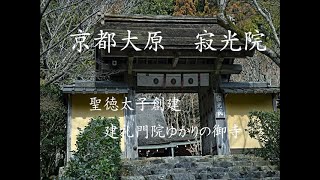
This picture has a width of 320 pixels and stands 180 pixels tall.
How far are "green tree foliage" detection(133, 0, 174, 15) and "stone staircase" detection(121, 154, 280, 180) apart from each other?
3.10m

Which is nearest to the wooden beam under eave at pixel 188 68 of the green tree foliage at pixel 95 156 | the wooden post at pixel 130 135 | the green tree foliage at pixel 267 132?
the wooden post at pixel 130 135

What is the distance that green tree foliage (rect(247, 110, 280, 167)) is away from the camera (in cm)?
648

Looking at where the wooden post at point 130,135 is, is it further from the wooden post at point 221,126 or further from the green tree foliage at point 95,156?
the green tree foliage at point 95,156

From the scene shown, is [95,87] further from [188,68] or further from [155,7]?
[155,7]

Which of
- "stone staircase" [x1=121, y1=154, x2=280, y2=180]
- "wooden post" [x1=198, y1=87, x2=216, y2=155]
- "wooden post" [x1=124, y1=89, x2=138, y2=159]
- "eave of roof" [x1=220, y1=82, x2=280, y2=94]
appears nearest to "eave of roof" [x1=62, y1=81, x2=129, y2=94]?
"wooden post" [x1=124, y1=89, x2=138, y2=159]

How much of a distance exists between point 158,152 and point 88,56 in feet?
16.3

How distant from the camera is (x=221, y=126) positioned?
25.5 feet

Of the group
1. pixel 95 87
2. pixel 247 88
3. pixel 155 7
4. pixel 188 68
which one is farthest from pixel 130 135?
pixel 155 7

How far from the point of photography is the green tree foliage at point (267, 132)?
21.3 feet

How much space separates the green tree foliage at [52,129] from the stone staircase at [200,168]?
53.8 inches

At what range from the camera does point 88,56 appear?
8234mm

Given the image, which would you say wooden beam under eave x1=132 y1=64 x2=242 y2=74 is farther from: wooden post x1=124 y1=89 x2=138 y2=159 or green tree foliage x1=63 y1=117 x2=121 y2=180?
green tree foliage x1=63 y1=117 x2=121 y2=180

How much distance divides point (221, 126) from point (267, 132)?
4.08ft
